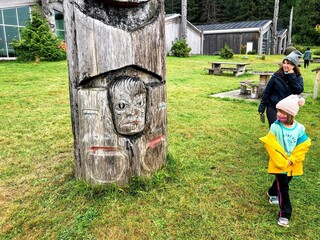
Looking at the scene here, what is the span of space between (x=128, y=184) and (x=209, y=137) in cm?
228

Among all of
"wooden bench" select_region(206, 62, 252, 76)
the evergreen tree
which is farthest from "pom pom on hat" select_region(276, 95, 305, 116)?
the evergreen tree

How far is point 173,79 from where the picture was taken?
35.9 ft

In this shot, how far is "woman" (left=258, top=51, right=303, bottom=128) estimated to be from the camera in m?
3.59

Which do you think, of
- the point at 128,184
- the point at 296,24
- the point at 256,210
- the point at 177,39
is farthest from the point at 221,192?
the point at 296,24

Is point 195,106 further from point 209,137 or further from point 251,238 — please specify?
point 251,238

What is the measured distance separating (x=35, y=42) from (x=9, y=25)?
11.7 ft

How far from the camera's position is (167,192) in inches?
120

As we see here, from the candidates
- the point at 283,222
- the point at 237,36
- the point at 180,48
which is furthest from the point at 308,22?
the point at 283,222

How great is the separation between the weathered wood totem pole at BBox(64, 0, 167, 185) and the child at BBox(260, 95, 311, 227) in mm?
1200

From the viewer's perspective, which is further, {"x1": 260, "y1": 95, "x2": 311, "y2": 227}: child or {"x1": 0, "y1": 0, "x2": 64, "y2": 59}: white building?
{"x1": 0, "y1": 0, "x2": 64, "y2": 59}: white building

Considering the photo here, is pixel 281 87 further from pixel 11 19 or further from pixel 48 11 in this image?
pixel 11 19

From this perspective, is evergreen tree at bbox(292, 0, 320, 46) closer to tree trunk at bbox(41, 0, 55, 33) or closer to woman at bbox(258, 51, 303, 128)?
→ tree trunk at bbox(41, 0, 55, 33)

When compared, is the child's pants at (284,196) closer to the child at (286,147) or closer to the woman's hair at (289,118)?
the child at (286,147)

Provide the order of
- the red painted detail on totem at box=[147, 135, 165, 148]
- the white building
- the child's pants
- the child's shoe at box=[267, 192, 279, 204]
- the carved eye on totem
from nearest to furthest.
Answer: the child's pants < the carved eye on totem < the child's shoe at box=[267, 192, 279, 204] < the red painted detail on totem at box=[147, 135, 165, 148] < the white building
